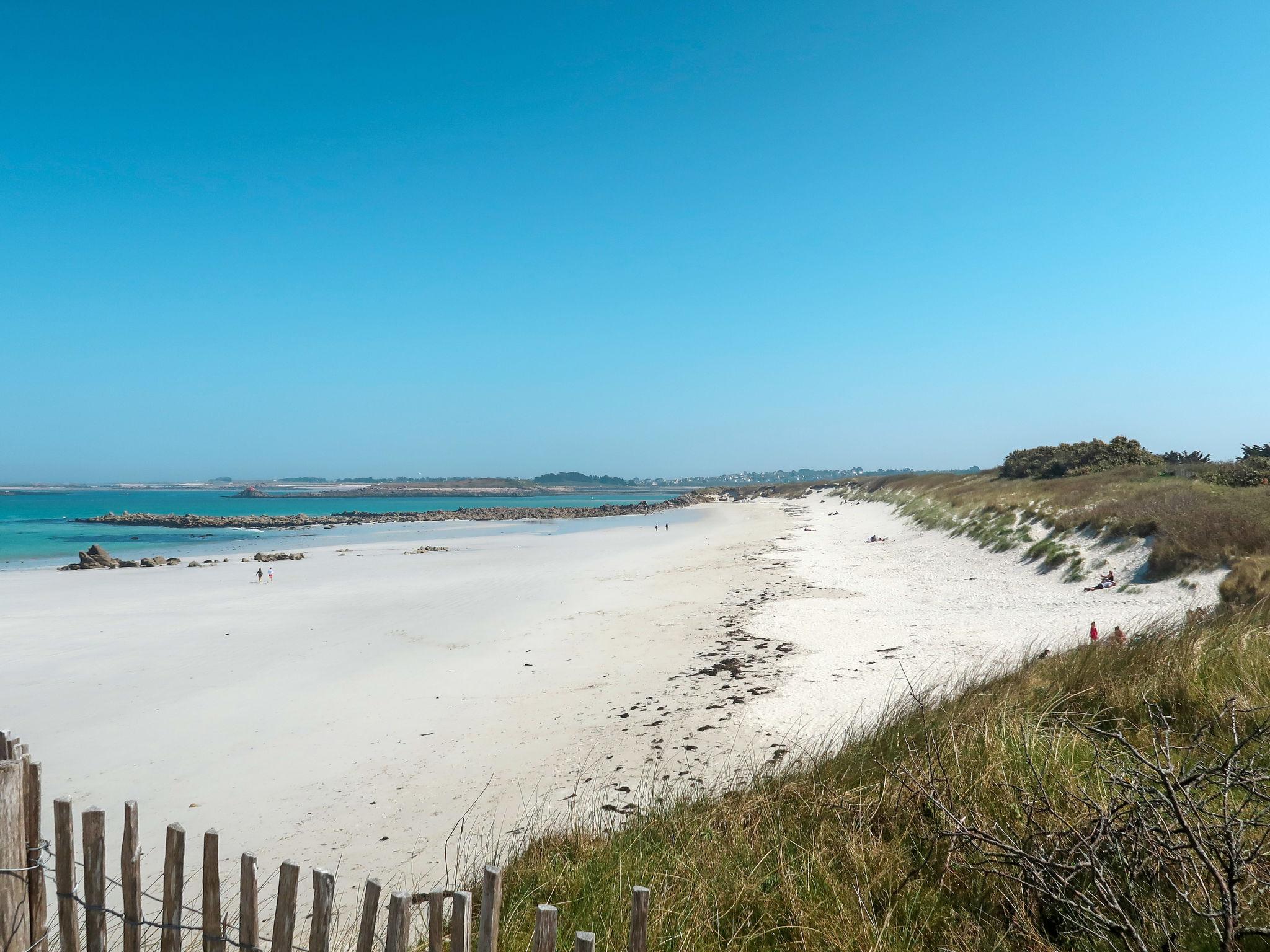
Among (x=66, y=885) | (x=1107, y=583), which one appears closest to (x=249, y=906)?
(x=66, y=885)

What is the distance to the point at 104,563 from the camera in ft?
94.2

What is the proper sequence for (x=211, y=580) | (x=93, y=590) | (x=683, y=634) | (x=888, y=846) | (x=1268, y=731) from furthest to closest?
(x=211, y=580)
(x=93, y=590)
(x=683, y=634)
(x=1268, y=731)
(x=888, y=846)

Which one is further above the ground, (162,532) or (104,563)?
(104,563)

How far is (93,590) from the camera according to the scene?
21.4m

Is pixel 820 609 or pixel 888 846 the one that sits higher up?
pixel 888 846

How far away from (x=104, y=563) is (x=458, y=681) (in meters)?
27.0

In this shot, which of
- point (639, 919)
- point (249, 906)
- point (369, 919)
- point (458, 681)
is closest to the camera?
point (639, 919)

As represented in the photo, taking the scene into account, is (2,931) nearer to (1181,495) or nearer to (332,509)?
(1181,495)

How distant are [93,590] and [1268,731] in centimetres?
2730

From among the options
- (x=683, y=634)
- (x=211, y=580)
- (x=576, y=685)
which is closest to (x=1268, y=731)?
(x=576, y=685)

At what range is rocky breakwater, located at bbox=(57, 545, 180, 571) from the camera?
28.1m

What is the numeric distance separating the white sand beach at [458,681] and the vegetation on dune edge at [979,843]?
1305mm

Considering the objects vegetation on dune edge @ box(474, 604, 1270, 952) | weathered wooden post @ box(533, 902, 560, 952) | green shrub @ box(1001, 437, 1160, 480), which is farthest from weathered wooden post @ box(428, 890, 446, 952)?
green shrub @ box(1001, 437, 1160, 480)

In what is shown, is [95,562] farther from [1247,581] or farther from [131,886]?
[1247,581]
